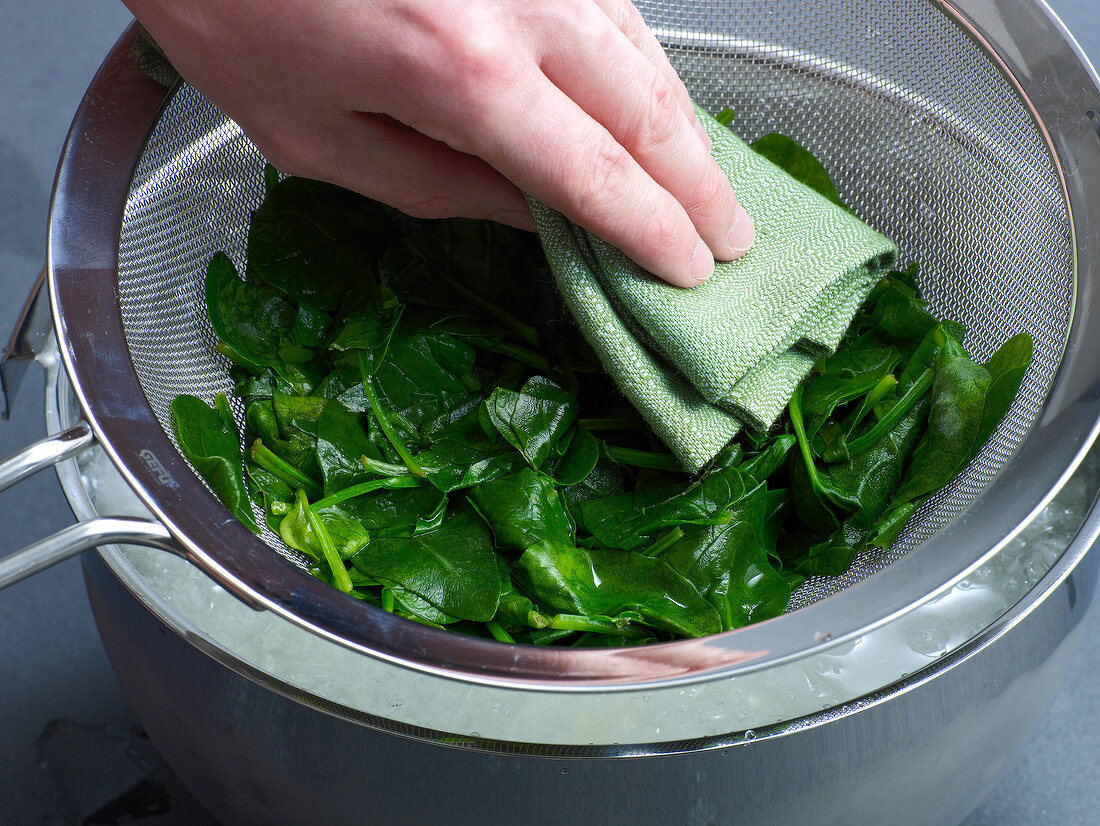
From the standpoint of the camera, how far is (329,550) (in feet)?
2.31

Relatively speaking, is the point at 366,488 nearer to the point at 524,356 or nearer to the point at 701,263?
the point at 524,356

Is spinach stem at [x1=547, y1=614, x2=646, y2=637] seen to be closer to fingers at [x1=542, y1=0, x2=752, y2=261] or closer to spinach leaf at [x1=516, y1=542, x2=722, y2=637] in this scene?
spinach leaf at [x1=516, y1=542, x2=722, y2=637]

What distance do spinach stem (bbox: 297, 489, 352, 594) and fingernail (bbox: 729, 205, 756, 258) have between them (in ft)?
1.19

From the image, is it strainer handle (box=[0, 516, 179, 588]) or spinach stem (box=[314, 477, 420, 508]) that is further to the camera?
spinach stem (box=[314, 477, 420, 508])

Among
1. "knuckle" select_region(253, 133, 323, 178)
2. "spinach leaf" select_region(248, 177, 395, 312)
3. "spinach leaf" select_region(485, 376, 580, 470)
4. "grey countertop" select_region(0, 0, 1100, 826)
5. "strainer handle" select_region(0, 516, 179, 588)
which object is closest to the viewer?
"strainer handle" select_region(0, 516, 179, 588)

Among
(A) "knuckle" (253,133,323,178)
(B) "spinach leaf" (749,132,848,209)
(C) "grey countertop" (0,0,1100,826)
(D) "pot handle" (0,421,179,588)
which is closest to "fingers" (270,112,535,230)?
(A) "knuckle" (253,133,323,178)

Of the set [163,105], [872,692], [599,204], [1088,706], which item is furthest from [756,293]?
[1088,706]

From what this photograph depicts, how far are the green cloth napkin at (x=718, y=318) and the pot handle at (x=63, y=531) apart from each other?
31 cm

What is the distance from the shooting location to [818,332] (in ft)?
2.44

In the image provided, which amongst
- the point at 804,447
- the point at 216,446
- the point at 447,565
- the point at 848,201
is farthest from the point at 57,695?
the point at 848,201

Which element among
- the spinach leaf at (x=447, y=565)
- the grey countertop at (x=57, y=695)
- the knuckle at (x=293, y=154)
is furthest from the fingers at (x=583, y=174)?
the grey countertop at (x=57, y=695)

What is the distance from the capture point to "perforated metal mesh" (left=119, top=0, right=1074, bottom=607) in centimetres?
78

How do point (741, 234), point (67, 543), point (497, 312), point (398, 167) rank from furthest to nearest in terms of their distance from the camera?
point (497, 312) < point (741, 234) < point (398, 167) < point (67, 543)

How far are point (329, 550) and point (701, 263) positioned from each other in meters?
0.33
